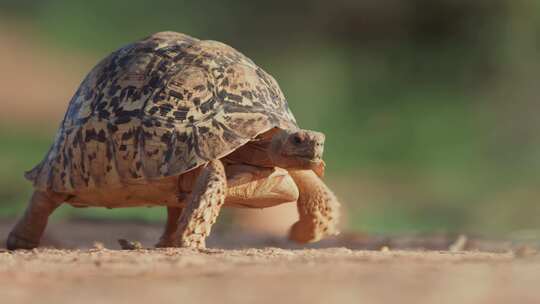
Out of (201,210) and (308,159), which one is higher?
(308,159)

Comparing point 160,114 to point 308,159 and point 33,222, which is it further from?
point 33,222

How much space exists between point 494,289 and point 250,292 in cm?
62

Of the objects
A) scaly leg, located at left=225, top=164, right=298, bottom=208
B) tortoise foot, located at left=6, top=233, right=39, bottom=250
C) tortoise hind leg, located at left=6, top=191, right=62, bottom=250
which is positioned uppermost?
scaly leg, located at left=225, top=164, right=298, bottom=208

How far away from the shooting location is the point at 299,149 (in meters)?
4.58

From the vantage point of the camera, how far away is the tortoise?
180 inches

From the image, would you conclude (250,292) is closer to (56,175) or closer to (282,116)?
(282,116)

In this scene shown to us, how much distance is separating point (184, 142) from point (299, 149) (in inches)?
23.8

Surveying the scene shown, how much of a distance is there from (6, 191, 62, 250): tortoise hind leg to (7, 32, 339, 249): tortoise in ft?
0.11

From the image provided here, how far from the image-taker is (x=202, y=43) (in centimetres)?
523

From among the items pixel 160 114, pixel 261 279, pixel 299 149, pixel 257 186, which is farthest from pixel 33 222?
pixel 261 279

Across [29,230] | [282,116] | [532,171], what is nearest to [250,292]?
[282,116]

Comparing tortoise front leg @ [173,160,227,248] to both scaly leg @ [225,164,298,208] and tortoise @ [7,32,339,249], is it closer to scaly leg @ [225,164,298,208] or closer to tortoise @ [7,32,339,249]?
tortoise @ [7,32,339,249]

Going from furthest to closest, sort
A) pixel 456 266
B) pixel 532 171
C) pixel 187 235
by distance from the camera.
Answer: pixel 532 171 < pixel 187 235 < pixel 456 266

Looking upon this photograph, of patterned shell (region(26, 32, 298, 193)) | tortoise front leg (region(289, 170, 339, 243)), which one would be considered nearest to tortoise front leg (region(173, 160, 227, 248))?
patterned shell (region(26, 32, 298, 193))
